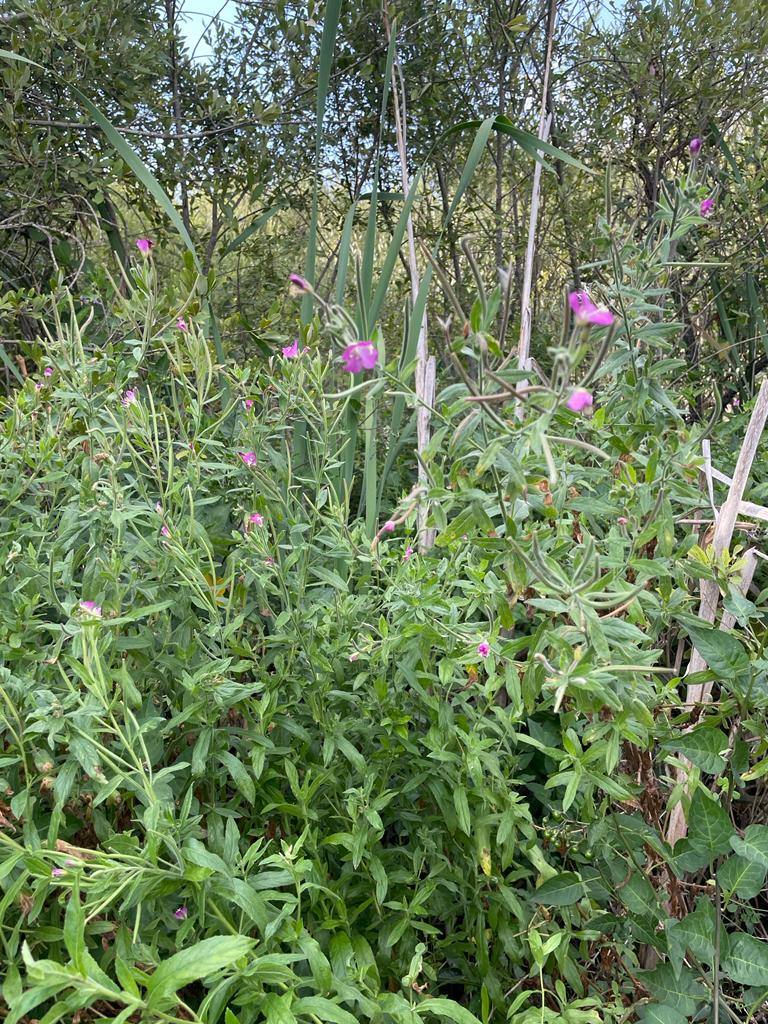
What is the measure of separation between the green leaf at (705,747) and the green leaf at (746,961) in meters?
0.23

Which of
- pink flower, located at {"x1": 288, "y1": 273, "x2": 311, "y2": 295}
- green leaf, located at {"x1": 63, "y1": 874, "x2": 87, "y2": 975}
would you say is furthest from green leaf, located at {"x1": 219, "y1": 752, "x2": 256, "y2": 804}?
pink flower, located at {"x1": 288, "y1": 273, "x2": 311, "y2": 295}

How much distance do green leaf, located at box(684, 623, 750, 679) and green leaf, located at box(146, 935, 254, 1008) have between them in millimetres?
703

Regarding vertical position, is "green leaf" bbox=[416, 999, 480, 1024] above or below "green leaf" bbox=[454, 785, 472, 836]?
below

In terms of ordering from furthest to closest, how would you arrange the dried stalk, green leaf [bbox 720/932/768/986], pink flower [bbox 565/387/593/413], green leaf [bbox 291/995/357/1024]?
1. the dried stalk
2. green leaf [bbox 720/932/768/986]
3. green leaf [bbox 291/995/357/1024]
4. pink flower [bbox 565/387/593/413]

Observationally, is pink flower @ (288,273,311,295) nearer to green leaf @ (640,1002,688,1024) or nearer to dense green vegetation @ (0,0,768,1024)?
dense green vegetation @ (0,0,768,1024)

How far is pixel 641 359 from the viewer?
51.1 inches

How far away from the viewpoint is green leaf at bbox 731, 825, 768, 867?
1.12 m

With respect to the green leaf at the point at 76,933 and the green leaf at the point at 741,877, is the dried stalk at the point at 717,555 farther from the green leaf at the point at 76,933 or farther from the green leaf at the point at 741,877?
the green leaf at the point at 76,933

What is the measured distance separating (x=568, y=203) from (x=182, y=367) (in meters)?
2.51

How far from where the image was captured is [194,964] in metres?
0.82

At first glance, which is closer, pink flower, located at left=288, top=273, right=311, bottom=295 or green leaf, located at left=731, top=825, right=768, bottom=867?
pink flower, located at left=288, top=273, right=311, bottom=295

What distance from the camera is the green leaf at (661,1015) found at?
1.12 metres

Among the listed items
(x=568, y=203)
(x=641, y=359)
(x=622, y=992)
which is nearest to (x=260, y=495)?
(x=641, y=359)

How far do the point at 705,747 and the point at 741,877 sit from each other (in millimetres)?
176
